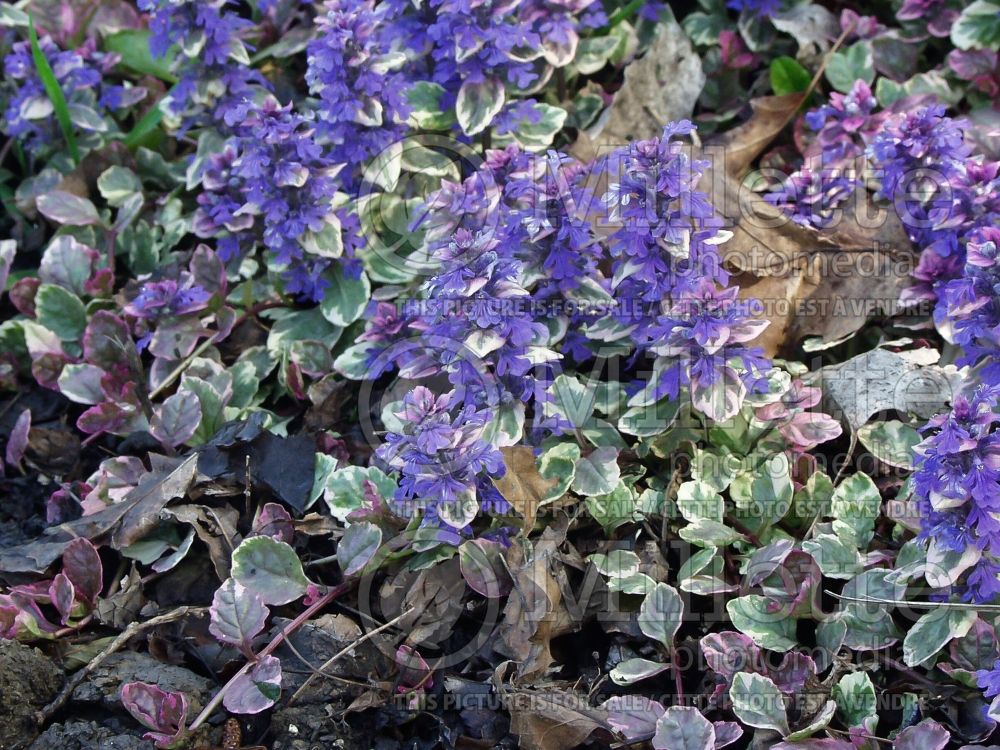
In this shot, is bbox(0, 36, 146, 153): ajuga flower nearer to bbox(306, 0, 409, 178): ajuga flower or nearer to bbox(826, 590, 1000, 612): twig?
bbox(306, 0, 409, 178): ajuga flower

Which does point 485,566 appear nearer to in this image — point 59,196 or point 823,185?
point 823,185

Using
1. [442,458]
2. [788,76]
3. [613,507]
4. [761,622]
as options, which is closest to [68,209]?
[442,458]

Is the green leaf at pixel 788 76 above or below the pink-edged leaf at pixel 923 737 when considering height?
above

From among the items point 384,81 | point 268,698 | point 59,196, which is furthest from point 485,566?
point 59,196

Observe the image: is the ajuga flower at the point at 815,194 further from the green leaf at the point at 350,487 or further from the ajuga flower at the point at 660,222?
the green leaf at the point at 350,487

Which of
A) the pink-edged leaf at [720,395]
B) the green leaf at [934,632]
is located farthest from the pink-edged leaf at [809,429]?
the green leaf at [934,632]

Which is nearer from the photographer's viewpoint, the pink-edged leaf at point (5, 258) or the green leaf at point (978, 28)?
the pink-edged leaf at point (5, 258)
